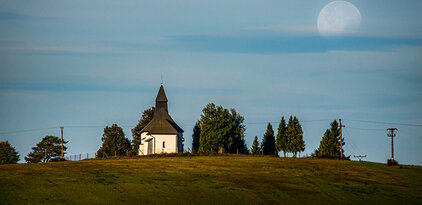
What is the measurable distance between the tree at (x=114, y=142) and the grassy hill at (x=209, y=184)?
2328 inches

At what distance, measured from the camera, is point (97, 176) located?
63.3 meters

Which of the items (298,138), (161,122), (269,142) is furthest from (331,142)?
(161,122)

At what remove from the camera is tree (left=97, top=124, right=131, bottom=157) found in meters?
138

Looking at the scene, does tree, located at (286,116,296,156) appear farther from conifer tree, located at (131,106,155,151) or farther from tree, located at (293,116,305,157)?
conifer tree, located at (131,106,155,151)

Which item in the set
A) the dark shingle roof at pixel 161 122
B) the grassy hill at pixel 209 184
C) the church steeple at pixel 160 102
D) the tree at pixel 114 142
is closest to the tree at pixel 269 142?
the dark shingle roof at pixel 161 122

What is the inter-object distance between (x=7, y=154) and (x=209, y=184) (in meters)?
97.5

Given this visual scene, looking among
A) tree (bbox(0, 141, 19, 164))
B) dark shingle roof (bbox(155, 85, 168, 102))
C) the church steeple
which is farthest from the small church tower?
tree (bbox(0, 141, 19, 164))

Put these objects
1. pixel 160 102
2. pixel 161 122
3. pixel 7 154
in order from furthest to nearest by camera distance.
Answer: pixel 7 154 < pixel 160 102 < pixel 161 122

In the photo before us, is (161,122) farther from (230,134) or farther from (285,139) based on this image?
(285,139)

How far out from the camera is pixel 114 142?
139250 millimetres

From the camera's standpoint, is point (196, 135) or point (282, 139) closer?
point (282, 139)

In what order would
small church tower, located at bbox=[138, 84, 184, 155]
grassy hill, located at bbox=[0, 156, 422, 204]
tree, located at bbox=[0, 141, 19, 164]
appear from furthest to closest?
1. tree, located at bbox=[0, 141, 19, 164]
2. small church tower, located at bbox=[138, 84, 184, 155]
3. grassy hill, located at bbox=[0, 156, 422, 204]

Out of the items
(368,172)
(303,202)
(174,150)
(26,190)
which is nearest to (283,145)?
(174,150)

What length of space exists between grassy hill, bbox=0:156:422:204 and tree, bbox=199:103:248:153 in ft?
106
